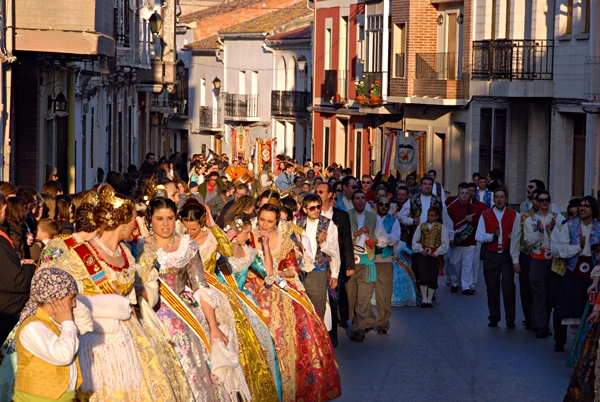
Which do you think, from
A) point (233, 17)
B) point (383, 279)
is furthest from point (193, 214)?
point (233, 17)

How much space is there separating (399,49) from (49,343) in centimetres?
3212

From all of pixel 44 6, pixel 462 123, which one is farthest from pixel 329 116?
pixel 44 6

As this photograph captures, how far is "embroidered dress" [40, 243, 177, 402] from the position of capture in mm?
7090

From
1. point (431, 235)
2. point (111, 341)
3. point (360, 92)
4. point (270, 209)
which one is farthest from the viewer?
point (360, 92)

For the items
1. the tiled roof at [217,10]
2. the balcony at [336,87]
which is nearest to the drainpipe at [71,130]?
the balcony at [336,87]

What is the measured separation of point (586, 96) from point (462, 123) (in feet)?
25.9

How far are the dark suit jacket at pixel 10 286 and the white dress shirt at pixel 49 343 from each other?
1.92 m

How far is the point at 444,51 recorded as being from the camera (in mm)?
34969

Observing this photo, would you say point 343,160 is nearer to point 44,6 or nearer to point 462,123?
point 462,123

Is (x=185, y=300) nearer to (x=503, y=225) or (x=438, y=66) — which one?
(x=503, y=225)

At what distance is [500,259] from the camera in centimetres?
1557

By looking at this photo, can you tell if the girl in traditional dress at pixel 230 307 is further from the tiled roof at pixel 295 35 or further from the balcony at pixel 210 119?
the balcony at pixel 210 119

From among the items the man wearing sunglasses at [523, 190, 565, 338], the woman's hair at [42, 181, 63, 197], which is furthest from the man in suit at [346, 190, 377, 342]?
the woman's hair at [42, 181, 63, 197]

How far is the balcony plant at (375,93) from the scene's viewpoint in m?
38.0
